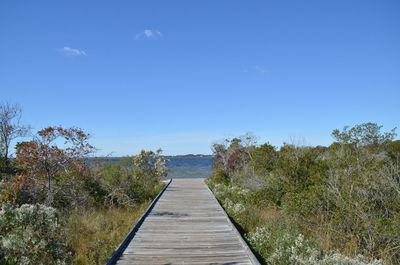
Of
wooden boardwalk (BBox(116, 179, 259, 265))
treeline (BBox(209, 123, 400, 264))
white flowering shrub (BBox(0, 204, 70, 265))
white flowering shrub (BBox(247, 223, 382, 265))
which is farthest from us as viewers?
treeline (BBox(209, 123, 400, 264))

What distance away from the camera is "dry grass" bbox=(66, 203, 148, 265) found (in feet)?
25.7

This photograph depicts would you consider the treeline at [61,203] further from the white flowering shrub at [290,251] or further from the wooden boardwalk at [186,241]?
the white flowering shrub at [290,251]

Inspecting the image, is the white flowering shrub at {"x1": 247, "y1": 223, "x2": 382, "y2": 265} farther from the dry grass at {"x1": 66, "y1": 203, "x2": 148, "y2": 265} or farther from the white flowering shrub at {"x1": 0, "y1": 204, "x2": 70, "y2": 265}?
the white flowering shrub at {"x1": 0, "y1": 204, "x2": 70, "y2": 265}

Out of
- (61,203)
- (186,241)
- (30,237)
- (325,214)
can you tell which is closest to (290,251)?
(186,241)

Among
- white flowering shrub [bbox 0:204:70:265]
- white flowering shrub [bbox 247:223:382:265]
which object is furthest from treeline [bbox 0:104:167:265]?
white flowering shrub [bbox 247:223:382:265]

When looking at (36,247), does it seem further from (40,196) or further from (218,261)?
(40,196)

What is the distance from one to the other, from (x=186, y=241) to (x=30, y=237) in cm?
374

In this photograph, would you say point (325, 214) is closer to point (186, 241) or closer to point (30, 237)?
point (186, 241)

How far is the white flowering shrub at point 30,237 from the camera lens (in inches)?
204

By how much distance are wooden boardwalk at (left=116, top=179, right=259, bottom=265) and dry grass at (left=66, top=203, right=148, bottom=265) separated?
0.60 metres

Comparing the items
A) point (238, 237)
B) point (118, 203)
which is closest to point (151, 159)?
point (118, 203)

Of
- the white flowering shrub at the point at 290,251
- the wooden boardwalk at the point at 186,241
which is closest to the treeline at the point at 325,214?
the white flowering shrub at the point at 290,251

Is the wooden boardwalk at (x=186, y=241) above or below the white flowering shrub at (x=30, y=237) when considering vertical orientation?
below

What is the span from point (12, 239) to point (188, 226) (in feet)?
18.1
